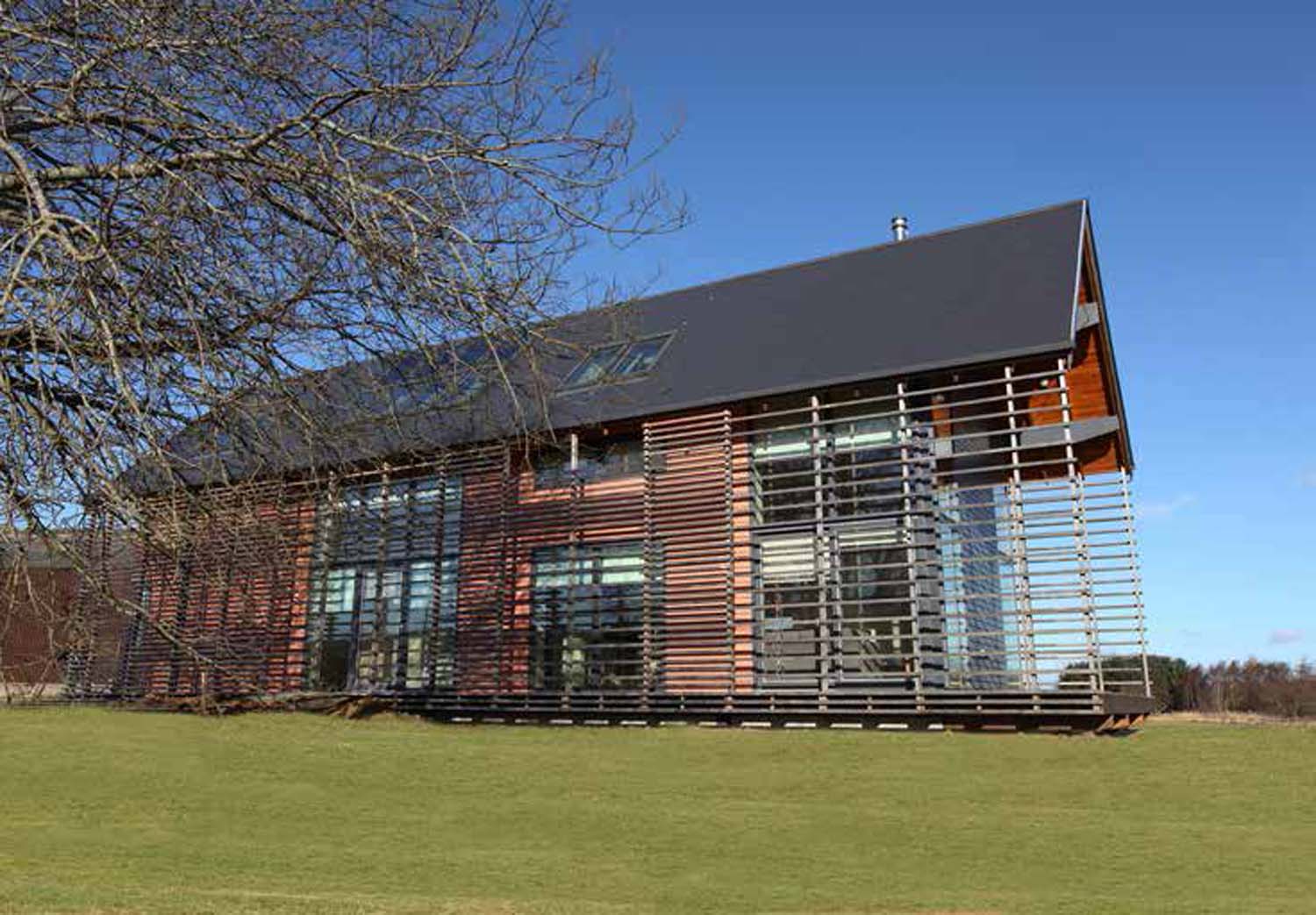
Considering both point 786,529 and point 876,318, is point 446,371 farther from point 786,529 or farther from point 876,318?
point 876,318

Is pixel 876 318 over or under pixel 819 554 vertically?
over

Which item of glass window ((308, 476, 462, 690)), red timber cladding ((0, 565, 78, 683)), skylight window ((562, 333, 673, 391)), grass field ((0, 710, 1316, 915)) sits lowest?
grass field ((0, 710, 1316, 915))

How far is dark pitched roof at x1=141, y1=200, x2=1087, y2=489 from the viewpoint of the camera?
12.4m

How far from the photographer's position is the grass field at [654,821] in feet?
16.2

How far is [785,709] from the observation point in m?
12.3

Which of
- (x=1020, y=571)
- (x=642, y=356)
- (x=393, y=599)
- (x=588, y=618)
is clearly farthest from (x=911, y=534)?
(x=393, y=599)

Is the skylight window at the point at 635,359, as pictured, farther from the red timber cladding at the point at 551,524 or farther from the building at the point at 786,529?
the red timber cladding at the point at 551,524

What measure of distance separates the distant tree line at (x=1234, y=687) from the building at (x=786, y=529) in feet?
28.2

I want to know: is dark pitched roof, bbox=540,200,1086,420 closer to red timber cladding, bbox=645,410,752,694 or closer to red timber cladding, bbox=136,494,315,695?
red timber cladding, bbox=645,410,752,694

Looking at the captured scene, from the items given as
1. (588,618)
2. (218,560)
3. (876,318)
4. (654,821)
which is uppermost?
(876,318)

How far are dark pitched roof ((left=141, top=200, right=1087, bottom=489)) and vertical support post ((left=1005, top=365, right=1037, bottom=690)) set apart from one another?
0.99 m

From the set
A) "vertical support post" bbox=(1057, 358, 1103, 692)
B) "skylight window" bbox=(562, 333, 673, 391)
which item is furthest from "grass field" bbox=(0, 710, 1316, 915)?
"skylight window" bbox=(562, 333, 673, 391)

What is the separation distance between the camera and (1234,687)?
22812 millimetres

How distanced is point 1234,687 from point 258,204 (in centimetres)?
2389
